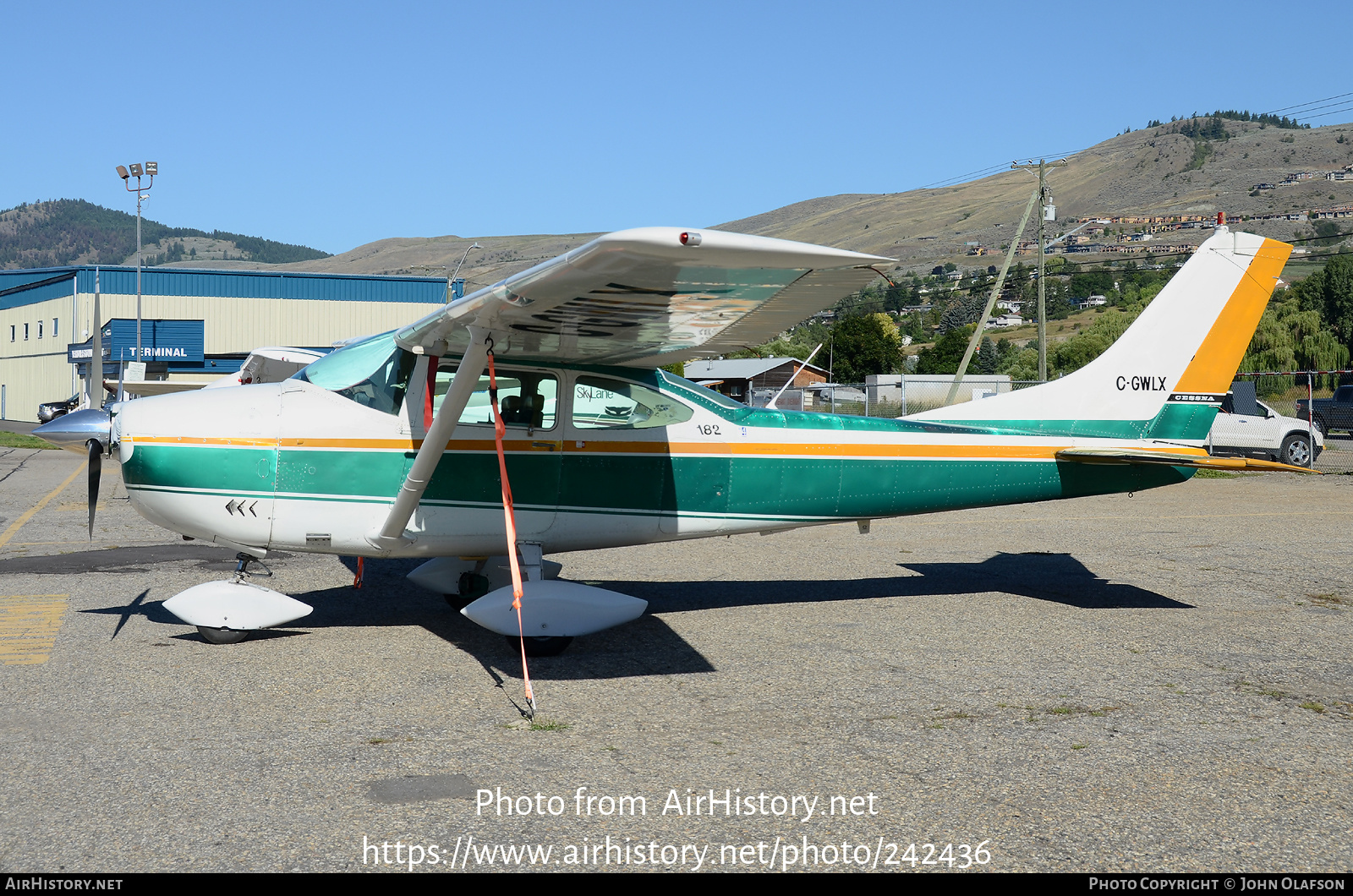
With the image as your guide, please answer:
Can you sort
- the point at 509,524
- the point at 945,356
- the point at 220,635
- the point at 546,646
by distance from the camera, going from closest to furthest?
the point at 509,524 < the point at 546,646 < the point at 220,635 < the point at 945,356

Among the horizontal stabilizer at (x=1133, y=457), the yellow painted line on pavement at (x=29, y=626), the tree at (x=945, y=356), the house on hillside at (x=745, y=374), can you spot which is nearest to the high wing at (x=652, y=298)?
the horizontal stabilizer at (x=1133, y=457)

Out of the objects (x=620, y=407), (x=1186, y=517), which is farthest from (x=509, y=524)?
(x=1186, y=517)

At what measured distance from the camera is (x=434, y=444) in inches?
250

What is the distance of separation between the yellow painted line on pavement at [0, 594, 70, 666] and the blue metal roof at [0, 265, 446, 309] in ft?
177

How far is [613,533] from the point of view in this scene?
7.35 metres

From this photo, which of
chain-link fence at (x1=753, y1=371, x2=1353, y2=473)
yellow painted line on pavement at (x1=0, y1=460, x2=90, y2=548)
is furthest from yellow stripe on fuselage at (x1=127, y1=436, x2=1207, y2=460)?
chain-link fence at (x1=753, y1=371, x2=1353, y2=473)

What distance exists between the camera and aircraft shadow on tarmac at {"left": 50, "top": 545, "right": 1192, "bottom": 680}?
21.5 ft

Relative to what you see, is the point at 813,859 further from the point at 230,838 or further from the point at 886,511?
the point at 886,511

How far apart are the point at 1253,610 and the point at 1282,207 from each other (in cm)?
18637

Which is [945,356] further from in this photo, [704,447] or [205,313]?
[704,447]

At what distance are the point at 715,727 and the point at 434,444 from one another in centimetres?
252

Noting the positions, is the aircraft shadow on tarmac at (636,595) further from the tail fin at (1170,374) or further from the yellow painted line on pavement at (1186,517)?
the yellow painted line on pavement at (1186,517)

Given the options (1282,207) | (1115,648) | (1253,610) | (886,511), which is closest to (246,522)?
(886,511)

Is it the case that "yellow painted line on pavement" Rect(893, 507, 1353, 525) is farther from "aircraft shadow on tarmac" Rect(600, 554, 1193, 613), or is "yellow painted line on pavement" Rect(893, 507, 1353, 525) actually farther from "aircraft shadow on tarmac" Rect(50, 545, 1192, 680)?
"aircraft shadow on tarmac" Rect(600, 554, 1193, 613)
